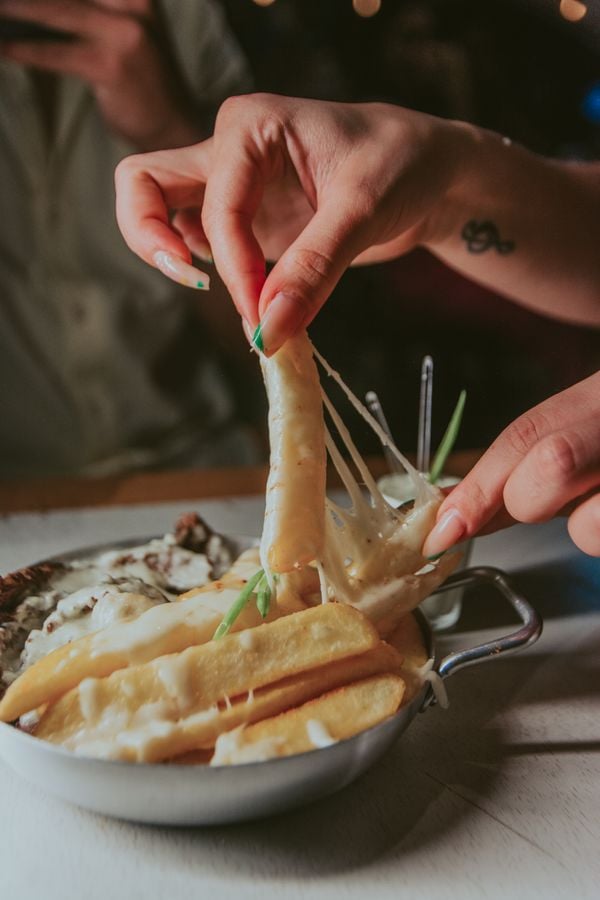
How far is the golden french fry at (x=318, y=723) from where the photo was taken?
518mm

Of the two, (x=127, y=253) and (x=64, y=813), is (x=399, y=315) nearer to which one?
(x=127, y=253)

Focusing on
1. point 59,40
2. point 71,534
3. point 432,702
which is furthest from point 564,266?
point 59,40

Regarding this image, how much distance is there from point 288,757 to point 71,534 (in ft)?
2.27

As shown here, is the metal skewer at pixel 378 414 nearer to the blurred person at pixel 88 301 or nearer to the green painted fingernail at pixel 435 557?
the green painted fingernail at pixel 435 557

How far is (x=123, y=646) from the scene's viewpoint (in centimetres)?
56

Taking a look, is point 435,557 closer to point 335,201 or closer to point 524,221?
point 335,201

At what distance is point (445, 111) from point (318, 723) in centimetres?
83

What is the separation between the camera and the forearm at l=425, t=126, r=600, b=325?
0.91m

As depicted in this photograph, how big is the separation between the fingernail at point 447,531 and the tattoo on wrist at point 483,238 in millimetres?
435

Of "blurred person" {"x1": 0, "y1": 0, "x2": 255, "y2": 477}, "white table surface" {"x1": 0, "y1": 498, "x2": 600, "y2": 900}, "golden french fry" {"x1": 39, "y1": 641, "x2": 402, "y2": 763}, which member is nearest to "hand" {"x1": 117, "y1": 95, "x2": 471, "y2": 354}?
"golden french fry" {"x1": 39, "y1": 641, "x2": 402, "y2": 763}

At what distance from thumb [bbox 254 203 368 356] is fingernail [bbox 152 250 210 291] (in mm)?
51

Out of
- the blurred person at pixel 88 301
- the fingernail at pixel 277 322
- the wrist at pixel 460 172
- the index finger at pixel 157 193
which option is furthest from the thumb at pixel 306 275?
the blurred person at pixel 88 301

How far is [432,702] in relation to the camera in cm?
65

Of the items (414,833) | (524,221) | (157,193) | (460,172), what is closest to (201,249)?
(157,193)
